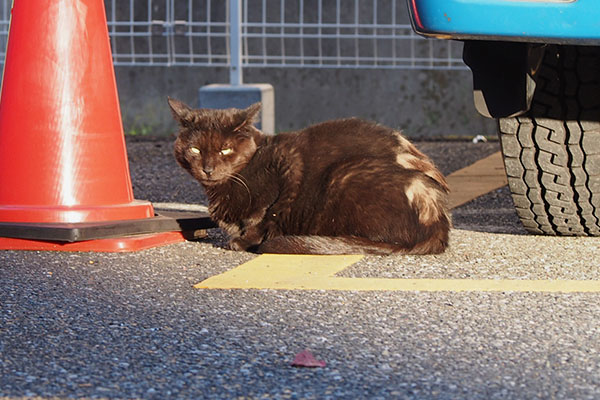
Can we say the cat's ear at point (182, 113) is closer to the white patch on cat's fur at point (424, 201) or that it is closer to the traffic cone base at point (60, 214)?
the traffic cone base at point (60, 214)

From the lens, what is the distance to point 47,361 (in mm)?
2168

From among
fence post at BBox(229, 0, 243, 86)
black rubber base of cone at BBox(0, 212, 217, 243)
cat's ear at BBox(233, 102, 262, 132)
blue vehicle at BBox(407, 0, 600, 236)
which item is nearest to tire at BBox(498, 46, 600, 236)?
blue vehicle at BBox(407, 0, 600, 236)

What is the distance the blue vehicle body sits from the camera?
2.79m

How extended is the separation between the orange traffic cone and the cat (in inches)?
13.4

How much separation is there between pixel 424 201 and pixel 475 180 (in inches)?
93.4

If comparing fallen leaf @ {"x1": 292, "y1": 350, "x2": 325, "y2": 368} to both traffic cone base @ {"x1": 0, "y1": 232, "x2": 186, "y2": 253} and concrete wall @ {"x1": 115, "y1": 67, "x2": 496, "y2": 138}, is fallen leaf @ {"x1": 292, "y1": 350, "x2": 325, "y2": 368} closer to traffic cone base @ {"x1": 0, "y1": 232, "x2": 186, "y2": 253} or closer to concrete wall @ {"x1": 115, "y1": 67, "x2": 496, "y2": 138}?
traffic cone base @ {"x1": 0, "y1": 232, "x2": 186, "y2": 253}

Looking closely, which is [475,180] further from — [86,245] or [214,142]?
[86,245]

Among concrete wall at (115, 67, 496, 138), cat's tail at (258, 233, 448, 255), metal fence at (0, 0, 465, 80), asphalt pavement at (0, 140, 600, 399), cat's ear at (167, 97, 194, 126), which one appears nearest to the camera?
asphalt pavement at (0, 140, 600, 399)

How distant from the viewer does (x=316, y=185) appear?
3.64 m

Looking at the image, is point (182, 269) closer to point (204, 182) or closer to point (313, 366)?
point (204, 182)

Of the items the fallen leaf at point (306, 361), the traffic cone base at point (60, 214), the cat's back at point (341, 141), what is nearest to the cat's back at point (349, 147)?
the cat's back at point (341, 141)

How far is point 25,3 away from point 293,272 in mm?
1435

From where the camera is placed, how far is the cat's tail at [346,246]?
341cm

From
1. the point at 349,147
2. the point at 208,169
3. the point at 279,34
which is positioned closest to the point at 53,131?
the point at 208,169
